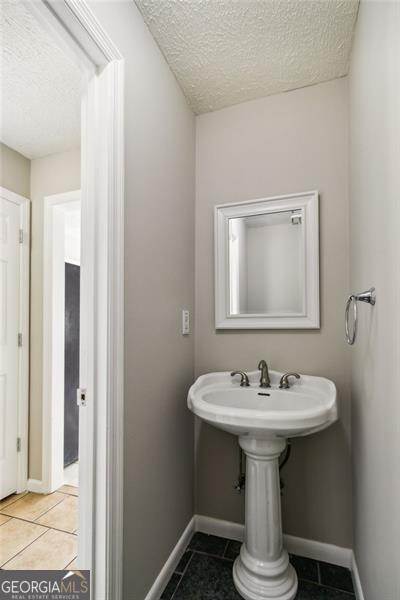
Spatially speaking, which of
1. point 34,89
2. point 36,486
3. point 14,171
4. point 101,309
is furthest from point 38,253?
point 36,486

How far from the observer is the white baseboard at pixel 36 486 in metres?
2.21

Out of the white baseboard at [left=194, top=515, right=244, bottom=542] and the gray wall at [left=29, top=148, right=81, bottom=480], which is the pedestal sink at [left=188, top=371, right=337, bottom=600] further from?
the gray wall at [left=29, top=148, right=81, bottom=480]

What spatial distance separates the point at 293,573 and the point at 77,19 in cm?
223

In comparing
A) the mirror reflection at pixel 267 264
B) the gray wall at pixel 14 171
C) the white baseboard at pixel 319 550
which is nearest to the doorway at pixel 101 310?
the mirror reflection at pixel 267 264

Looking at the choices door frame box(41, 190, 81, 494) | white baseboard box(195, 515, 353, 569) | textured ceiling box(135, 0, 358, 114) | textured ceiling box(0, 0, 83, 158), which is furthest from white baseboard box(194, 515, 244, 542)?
textured ceiling box(135, 0, 358, 114)

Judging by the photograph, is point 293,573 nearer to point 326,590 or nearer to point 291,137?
point 326,590

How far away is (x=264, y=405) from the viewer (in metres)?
1.48

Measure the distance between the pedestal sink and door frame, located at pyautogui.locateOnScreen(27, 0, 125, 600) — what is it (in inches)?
15.1

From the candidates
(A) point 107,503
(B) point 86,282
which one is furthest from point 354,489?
(B) point 86,282

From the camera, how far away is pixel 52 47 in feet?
4.66

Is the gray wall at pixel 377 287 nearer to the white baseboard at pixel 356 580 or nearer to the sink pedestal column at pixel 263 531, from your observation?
the white baseboard at pixel 356 580

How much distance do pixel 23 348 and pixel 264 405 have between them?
181 cm

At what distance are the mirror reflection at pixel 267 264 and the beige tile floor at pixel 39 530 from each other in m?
1.58

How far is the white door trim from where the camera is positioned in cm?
223
